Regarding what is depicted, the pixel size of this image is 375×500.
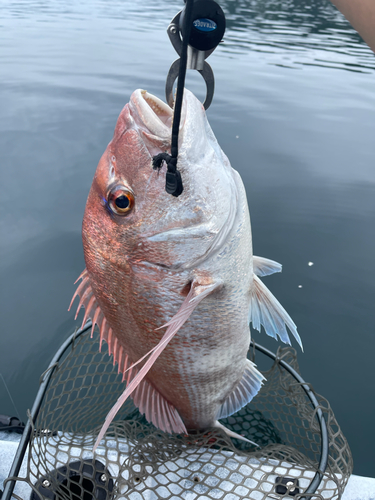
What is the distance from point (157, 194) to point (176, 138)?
0.34m

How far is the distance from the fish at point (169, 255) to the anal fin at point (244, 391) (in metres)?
0.26

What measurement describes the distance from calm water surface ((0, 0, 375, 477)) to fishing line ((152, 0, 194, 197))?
2.78m

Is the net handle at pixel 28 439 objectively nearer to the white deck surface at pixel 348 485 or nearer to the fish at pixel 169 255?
the white deck surface at pixel 348 485

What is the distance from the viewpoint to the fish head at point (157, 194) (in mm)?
1509

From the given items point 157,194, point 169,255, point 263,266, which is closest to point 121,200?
point 157,194

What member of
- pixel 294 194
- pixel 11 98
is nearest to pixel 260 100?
pixel 294 194

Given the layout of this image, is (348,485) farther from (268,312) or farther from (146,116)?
(146,116)

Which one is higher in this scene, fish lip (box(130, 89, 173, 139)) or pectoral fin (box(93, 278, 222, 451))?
fish lip (box(130, 89, 173, 139))

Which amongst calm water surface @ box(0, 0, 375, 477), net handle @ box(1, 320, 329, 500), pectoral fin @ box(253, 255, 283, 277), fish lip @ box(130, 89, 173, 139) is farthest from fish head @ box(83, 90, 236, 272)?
calm water surface @ box(0, 0, 375, 477)

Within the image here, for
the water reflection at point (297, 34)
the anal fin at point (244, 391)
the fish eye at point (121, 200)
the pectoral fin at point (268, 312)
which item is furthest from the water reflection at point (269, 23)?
the fish eye at point (121, 200)

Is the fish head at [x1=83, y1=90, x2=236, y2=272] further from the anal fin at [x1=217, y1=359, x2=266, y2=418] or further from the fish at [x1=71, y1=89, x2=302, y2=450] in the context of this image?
the anal fin at [x1=217, y1=359, x2=266, y2=418]

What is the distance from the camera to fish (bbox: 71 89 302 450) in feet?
5.02

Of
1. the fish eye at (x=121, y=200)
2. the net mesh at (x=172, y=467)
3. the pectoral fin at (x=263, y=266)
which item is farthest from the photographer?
the pectoral fin at (x=263, y=266)

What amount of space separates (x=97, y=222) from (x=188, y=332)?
0.75 m
